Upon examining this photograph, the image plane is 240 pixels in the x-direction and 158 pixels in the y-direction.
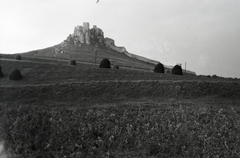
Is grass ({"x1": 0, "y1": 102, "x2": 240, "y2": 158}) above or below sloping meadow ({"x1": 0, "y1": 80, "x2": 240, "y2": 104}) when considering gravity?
below

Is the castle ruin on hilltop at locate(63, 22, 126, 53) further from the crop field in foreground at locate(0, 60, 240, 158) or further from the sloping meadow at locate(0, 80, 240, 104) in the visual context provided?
the sloping meadow at locate(0, 80, 240, 104)

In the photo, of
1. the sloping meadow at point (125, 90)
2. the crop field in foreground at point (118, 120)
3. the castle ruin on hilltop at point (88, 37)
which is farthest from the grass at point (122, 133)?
the castle ruin on hilltop at point (88, 37)

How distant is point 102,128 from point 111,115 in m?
3.15

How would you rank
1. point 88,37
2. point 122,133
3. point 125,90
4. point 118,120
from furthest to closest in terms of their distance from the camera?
point 88,37 → point 125,90 → point 118,120 → point 122,133

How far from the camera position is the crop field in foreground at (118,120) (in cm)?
1117

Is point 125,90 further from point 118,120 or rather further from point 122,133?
point 122,133

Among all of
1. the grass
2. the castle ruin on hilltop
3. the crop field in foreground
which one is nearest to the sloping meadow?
the crop field in foreground

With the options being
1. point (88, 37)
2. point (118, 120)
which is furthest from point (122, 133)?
point (88, 37)

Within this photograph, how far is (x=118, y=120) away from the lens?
690 inches

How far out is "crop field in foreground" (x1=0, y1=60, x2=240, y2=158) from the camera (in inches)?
440

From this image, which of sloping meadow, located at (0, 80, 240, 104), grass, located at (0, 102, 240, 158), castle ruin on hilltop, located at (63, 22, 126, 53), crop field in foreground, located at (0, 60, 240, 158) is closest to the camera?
grass, located at (0, 102, 240, 158)

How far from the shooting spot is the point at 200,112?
20922 mm

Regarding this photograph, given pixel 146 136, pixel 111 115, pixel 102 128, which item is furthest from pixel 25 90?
pixel 146 136

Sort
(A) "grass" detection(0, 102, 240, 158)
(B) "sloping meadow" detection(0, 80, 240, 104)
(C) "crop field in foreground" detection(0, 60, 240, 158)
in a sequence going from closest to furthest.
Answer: (A) "grass" detection(0, 102, 240, 158)
(C) "crop field in foreground" detection(0, 60, 240, 158)
(B) "sloping meadow" detection(0, 80, 240, 104)
